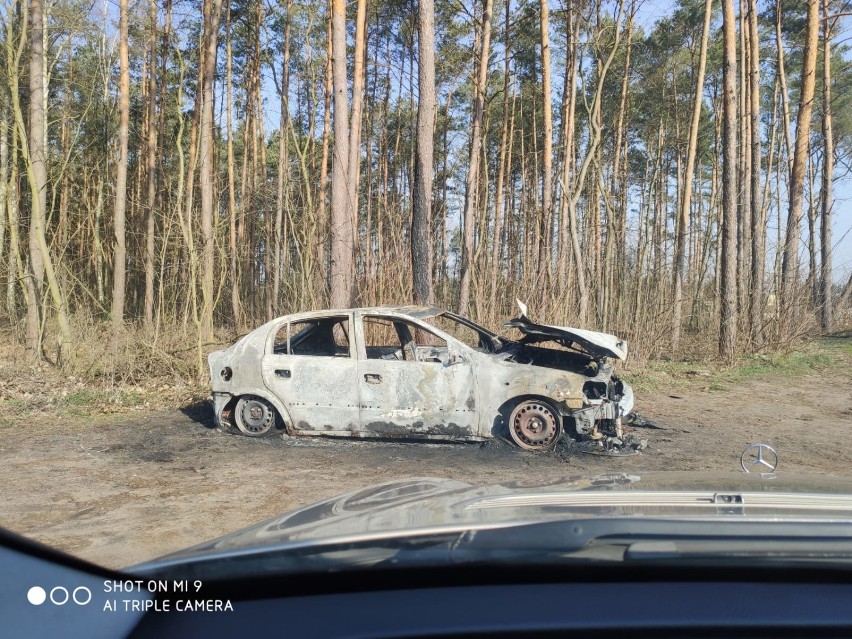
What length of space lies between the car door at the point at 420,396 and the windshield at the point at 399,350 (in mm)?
28

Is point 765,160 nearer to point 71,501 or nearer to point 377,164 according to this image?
point 377,164

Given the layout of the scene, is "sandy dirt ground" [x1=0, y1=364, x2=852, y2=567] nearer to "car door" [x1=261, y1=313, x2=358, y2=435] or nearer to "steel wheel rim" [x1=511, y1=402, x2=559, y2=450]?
"steel wheel rim" [x1=511, y1=402, x2=559, y2=450]

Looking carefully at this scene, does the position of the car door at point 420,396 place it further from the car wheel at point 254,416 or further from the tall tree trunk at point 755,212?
the tall tree trunk at point 755,212

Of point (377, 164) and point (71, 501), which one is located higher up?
point (377, 164)

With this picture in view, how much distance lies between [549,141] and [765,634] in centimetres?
1795

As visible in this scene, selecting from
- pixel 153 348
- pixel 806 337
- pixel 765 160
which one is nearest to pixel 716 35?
pixel 765 160

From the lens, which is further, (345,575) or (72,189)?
(72,189)

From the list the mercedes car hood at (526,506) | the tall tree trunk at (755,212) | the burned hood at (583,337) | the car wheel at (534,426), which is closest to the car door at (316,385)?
the car wheel at (534,426)

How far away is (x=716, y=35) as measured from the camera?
85.5 ft

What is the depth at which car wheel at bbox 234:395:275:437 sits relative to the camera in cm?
842

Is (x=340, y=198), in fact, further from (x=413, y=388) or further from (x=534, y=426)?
(x=534, y=426)

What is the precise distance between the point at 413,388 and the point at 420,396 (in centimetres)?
12

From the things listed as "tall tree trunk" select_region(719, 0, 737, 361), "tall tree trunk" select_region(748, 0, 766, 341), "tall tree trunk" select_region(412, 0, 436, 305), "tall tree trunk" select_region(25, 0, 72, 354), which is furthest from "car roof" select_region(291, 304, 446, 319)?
"tall tree trunk" select_region(748, 0, 766, 341)

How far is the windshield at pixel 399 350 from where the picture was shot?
2506mm
